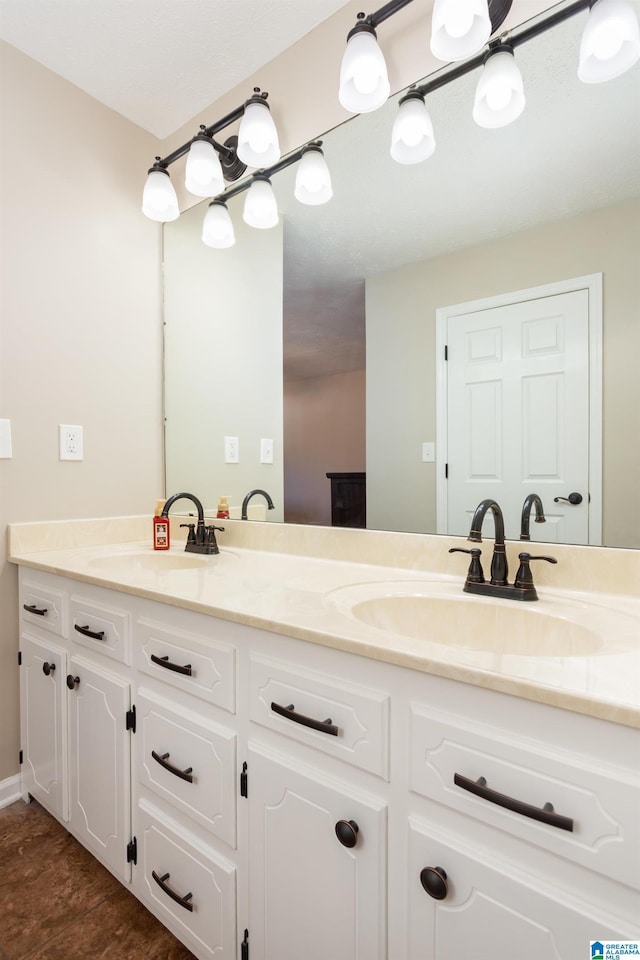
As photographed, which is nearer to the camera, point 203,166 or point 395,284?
point 395,284

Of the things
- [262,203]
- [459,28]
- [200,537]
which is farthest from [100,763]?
[459,28]

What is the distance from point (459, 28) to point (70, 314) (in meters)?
1.45

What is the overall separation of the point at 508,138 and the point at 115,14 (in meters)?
1.28

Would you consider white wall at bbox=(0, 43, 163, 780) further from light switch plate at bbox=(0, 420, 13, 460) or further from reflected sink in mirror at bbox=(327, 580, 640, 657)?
reflected sink in mirror at bbox=(327, 580, 640, 657)

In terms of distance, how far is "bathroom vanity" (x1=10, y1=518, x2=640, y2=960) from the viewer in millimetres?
581

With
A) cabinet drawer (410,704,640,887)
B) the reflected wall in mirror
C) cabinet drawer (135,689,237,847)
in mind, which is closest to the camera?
cabinet drawer (410,704,640,887)

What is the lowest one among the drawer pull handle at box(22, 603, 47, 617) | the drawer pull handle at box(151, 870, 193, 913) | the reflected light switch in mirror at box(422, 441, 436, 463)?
the drawer pull handle at box(151, 870, 193, 913)

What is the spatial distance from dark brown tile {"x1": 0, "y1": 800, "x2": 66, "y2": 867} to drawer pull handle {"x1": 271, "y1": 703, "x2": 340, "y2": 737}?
1169 millimetres

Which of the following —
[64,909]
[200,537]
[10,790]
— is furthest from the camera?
[200,537]

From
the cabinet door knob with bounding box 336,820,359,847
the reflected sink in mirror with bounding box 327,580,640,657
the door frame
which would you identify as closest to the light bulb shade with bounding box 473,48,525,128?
the door frame

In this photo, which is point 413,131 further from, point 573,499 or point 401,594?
point 401,594

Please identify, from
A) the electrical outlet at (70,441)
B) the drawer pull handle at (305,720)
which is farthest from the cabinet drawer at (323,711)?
the electrical outlet at (70,441)

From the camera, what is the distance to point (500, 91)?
43.9 inches

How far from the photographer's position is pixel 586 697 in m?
0.55
